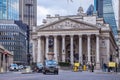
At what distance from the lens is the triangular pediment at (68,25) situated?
5595 inches

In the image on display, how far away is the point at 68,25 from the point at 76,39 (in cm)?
868

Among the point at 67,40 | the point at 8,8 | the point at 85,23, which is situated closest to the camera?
the point at 85,23

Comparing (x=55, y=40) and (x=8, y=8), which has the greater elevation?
(x=8, y=8)

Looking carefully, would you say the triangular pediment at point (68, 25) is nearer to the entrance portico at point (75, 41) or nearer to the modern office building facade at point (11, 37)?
the entrance portico at point (75, 41)

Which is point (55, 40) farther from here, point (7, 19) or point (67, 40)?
point (7, 19)

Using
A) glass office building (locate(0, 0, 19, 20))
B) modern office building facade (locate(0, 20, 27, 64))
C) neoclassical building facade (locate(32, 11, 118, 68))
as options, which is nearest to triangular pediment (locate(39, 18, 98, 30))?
neoclassical building facade (locate(32, 11, 118, 68))

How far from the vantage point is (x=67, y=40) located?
152m

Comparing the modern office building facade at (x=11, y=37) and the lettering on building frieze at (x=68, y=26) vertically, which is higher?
the lettering on building frieze at (x=68, y=26)

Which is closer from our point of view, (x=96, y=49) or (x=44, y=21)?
(x=96, y=49)

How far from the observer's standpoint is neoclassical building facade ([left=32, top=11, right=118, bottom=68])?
142 metres

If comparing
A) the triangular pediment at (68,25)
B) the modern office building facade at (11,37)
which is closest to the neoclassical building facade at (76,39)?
the triangular pediment at (68,25)

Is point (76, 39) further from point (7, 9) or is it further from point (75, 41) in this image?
point (7, 9)

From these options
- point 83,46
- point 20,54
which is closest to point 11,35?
point 20,54

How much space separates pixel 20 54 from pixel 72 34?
160 ft
